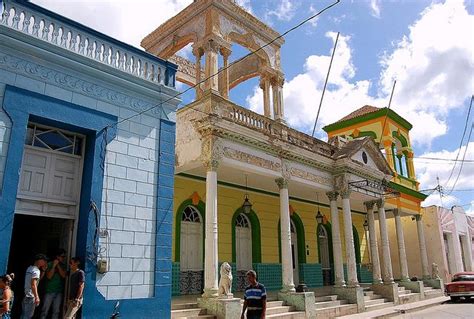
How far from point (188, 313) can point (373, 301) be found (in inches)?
313

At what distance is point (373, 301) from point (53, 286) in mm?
11072

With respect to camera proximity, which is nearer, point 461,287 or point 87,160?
point 87,160

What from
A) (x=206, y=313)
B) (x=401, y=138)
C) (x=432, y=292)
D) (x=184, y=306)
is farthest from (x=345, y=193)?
(x=401, y=138)

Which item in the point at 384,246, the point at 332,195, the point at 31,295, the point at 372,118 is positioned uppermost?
the point at 372,118

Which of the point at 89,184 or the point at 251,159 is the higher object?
the point at 251,159

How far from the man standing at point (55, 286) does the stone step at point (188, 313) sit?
2.64 meters

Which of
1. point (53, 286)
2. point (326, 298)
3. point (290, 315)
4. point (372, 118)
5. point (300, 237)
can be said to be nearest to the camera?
point (53, 286)

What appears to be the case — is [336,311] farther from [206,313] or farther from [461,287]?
[461,287]

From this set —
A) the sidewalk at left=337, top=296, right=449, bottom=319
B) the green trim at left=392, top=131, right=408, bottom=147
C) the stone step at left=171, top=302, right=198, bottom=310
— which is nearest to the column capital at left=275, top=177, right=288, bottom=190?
the sidewalk at left=337, top=296, right=449, bottom=319

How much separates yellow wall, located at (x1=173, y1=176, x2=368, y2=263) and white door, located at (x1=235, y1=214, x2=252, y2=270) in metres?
0.47

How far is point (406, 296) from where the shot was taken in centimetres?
1545

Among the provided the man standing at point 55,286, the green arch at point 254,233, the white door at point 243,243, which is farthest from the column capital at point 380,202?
the man standing at point 55,286

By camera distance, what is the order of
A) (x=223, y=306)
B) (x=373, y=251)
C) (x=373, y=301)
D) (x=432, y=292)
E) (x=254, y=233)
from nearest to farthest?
(x=223, y=306), (x=373, y=301), (x=254, y=233), (x=373, y=251), (x=432, y=292)

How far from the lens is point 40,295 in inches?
257
